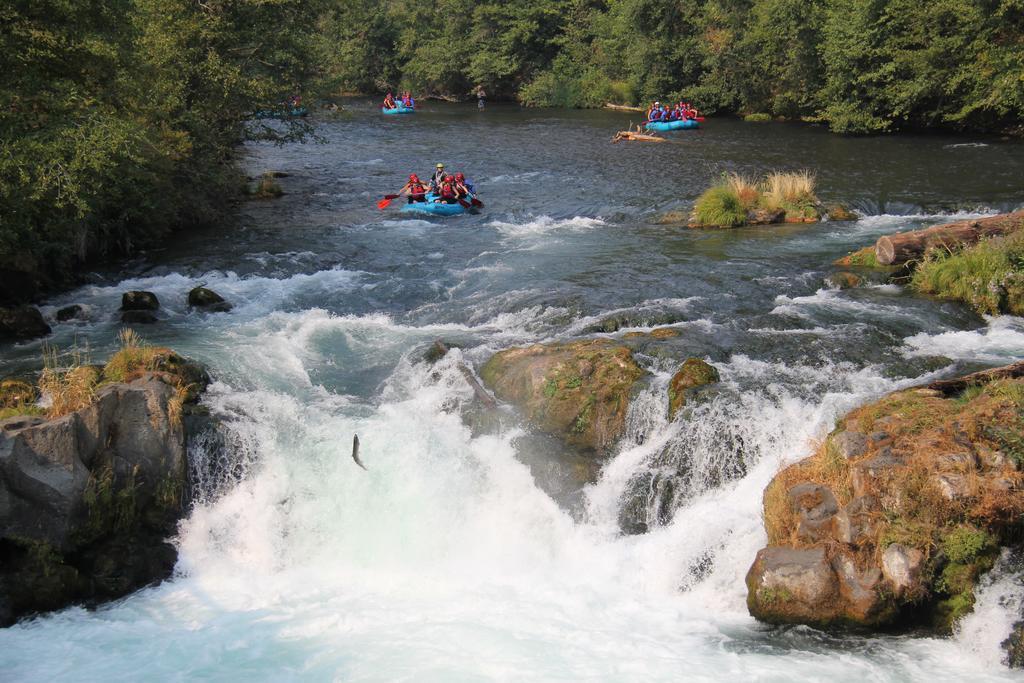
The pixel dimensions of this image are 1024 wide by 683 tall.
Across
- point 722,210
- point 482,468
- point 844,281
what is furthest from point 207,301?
point 722,210

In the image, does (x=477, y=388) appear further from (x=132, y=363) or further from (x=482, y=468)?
(x=132, y=363)

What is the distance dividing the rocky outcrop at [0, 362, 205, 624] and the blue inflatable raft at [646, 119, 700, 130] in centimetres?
2719

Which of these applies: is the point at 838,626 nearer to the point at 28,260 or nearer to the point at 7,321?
the point at 7,321

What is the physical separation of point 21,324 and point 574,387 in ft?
27.0

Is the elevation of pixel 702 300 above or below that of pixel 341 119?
below

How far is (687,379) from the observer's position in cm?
993

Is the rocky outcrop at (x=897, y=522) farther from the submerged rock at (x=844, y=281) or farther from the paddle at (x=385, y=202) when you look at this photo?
the paddle at (x=385, y=202)

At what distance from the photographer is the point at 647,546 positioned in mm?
8680

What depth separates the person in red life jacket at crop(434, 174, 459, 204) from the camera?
70.4 feet

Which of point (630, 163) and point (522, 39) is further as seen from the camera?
point (522, 39)

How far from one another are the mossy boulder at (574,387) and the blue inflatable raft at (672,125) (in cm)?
2424

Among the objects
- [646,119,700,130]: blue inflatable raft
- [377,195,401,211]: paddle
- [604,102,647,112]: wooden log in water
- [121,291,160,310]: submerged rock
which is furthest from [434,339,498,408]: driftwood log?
[604,102,647,112]: wooden log in water

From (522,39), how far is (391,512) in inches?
1833

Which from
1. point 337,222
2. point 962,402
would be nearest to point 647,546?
point 962,402
